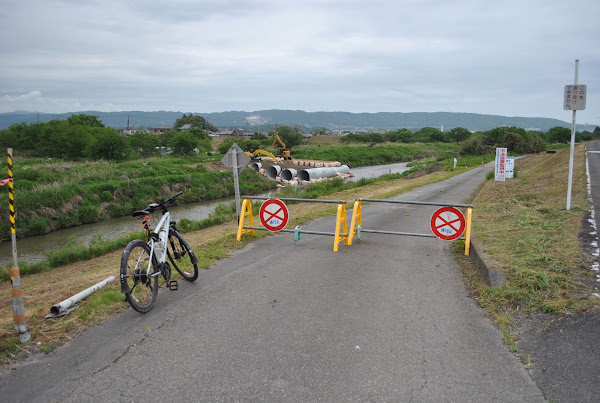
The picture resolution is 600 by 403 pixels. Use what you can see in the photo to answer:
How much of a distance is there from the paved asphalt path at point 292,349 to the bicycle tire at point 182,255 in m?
0.19

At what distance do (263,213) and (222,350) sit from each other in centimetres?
599

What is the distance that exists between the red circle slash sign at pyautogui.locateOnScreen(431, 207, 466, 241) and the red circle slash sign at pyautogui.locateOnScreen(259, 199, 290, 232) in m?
3.30

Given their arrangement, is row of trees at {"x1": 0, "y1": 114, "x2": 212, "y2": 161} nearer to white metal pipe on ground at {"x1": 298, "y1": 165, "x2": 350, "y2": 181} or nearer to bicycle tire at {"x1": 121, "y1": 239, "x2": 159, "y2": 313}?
white metal pipe on ground at {"x1": 298, "y1": 165, "x2": 350, "y2": 181}

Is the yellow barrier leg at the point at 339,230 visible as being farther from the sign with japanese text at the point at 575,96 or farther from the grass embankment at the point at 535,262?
the sign with japanese text at the point at 575,96

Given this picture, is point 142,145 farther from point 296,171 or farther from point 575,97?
point 575,97

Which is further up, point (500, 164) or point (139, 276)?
point (500, 164)

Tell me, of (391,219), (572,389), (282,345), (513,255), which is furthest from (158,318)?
(391,219)

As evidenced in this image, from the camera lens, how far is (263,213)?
34.4 ft

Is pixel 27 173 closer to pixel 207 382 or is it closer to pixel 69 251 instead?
pixel 69 251

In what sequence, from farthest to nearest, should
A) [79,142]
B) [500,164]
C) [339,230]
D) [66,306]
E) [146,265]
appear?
[79,142], [500,164], [339,230], [146,265], [66,306]

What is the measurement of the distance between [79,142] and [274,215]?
46.9 meters

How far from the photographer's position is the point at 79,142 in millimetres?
50188

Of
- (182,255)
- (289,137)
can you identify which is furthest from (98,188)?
(289,137)

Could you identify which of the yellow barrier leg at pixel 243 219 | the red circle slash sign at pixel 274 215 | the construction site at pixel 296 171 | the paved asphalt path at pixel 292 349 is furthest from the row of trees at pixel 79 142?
the paved asphalt path at pixel 292 349
